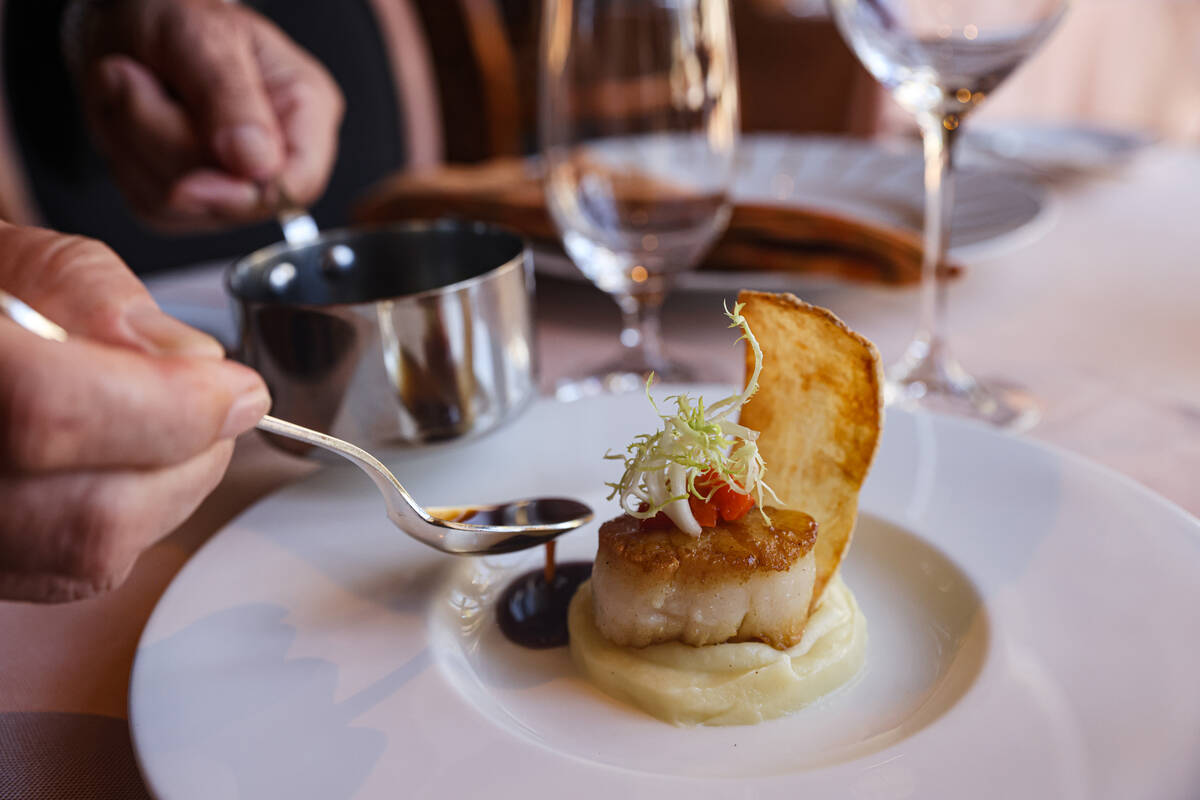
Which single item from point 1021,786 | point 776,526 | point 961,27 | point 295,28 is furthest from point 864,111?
point 1021,786

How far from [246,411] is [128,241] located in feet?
7.79

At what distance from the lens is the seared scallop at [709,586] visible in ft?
2.64

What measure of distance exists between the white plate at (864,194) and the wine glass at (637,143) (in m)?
0.11

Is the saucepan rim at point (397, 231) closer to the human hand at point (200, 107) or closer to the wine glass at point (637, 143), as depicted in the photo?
the wine glass at point (637, 143)

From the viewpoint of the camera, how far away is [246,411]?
0.62 metres

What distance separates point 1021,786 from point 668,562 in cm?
32

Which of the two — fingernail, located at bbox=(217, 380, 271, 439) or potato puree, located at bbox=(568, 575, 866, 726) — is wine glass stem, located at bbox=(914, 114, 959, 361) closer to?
potato puree, located at bbox=(568, 575, 866, 726)

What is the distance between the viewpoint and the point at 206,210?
160 centimetres

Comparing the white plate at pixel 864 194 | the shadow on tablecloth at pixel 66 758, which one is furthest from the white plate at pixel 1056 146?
the shadow on tablecloth at pixel 66 758

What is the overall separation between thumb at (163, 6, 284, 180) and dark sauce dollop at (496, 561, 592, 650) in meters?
0.90

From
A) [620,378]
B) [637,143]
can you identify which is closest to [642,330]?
[620,378]

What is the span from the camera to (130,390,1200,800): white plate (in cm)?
61

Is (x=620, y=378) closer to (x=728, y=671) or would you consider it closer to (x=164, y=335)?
(x=728, y=671)

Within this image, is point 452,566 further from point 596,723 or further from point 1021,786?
point 1021,786
